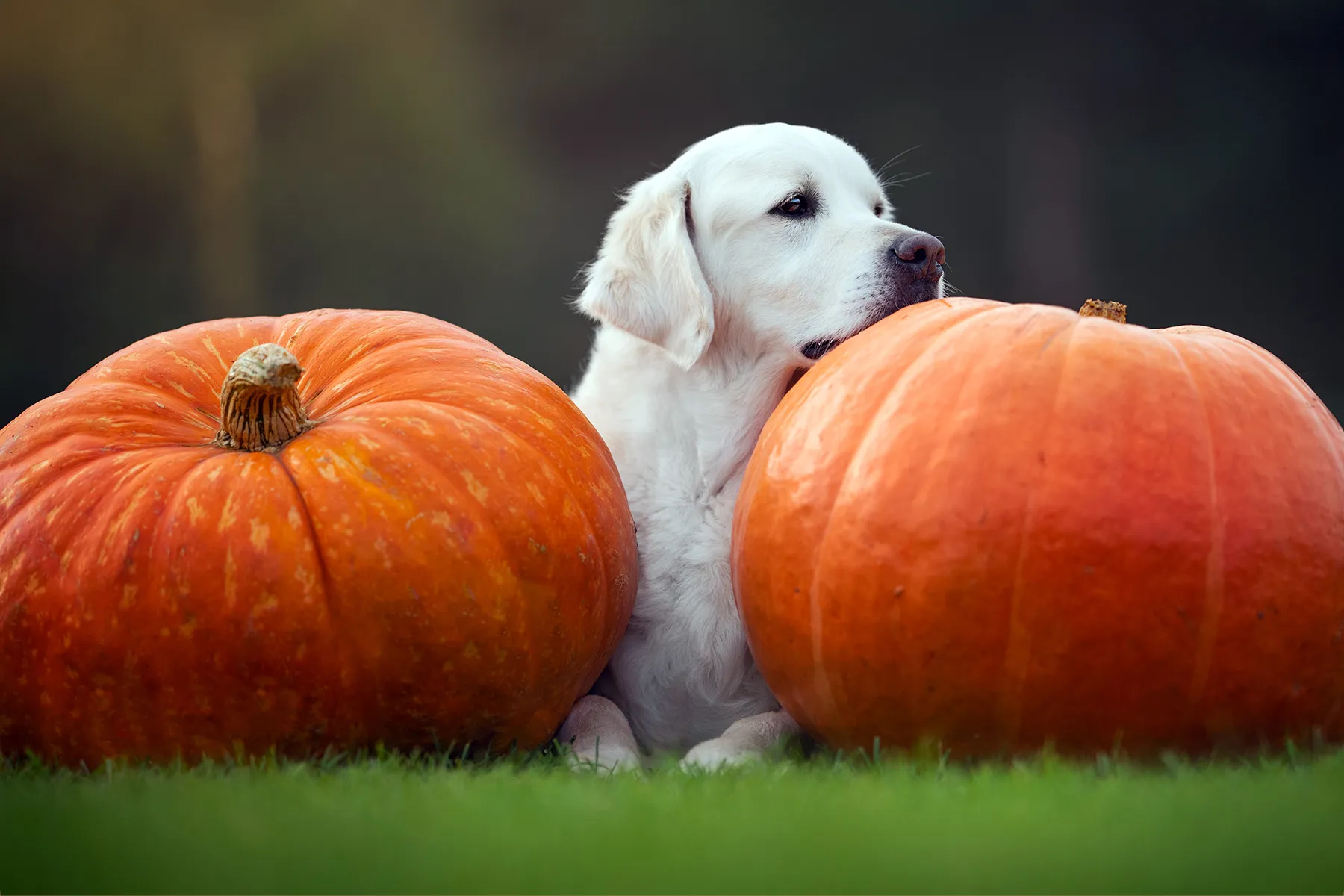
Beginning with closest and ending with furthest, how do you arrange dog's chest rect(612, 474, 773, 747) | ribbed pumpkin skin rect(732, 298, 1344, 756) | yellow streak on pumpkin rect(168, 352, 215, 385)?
ribbed pumpkin skin rect(732, 298, 1344, 756)
yellow streak on pumpkin rect(168, 352, 215, 385)
dog's chest rect(612, 474, 773, 747)

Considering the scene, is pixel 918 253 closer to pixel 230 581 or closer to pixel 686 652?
pixel 686 652

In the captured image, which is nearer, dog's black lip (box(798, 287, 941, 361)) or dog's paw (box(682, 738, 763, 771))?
dog's paw (box(682, 738, 763, 771))

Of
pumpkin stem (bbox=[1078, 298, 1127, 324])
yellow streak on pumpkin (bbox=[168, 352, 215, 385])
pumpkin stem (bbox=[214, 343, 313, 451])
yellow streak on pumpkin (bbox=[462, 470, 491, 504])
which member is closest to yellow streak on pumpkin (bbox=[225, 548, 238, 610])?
pumpkin stem (bbox=[214, 343, 313, 451])

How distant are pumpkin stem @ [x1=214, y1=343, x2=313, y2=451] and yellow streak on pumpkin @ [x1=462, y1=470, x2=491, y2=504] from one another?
266 mm

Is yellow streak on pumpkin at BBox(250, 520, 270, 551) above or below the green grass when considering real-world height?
above

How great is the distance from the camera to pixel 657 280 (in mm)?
2355

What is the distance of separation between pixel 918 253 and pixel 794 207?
29 centimetres

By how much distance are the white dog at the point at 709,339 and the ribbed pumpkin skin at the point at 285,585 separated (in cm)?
38

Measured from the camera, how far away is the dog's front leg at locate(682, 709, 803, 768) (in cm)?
185

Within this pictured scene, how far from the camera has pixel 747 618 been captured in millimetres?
1852

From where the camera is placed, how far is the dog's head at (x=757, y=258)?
2.29 metres

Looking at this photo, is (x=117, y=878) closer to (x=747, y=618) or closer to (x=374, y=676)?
(x=374, y=676)

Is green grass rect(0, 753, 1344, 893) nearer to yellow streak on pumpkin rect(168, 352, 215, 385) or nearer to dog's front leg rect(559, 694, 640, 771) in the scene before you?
dog's front leg rect(559, 694, 640, 771)

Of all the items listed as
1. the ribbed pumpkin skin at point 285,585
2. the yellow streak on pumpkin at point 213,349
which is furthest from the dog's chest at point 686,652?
the yellow streak on pumpkin at point 213,349
